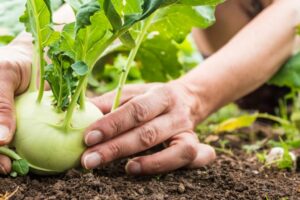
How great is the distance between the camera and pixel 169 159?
1.56 m

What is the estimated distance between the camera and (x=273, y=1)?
246 cm

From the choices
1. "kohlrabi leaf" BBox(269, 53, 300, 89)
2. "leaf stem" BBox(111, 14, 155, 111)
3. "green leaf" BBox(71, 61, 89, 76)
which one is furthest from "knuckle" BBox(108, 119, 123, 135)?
"kohlrabi leaf" BBox(269, 53, 300, 89)

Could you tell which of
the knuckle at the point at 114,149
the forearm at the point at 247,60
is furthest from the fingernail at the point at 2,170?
the forearm at the point at 247,60

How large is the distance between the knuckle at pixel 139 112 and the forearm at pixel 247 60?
43cm

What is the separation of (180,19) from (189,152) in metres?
0.45

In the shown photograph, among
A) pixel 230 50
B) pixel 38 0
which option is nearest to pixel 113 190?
pixel 38 0

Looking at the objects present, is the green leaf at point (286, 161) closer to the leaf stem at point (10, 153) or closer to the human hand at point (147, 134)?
the human hand at point (147, 134)

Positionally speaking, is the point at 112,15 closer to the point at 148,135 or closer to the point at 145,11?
the point at 145,11

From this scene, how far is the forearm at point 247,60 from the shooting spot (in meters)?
2.02

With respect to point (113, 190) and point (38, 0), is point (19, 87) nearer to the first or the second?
point (38, 0)

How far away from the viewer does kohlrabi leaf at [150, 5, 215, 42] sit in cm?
169

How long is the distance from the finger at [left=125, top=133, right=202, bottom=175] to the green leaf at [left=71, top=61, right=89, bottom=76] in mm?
389

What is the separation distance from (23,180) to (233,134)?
1.40 m

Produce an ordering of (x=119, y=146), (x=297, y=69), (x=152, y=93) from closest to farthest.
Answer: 1. (x=119, y=146)
2. (x=152, y=93)
3. (x=297, y=69)
